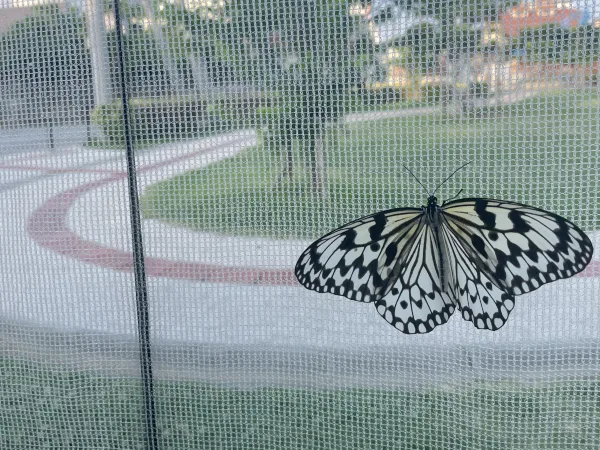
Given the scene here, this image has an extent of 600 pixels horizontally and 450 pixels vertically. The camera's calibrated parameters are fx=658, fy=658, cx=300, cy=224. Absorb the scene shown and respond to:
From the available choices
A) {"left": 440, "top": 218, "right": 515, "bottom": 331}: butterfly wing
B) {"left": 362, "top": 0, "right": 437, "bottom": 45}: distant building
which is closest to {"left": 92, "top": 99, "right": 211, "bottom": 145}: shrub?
{"left": 362, "top": 0, "right": 437, "bottom": 45}: distant building

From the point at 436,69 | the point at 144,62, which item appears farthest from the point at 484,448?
the point at 144,62

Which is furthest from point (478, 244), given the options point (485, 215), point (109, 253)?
point (109, 253)

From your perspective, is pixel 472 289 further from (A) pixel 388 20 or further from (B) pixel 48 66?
(B) pixel 48 66

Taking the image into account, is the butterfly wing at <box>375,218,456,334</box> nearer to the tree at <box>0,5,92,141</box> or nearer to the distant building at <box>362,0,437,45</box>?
the distant building at <box>362,0,437,45</box>

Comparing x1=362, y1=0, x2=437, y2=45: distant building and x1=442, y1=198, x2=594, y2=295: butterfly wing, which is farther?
x1=362, y1=0, x2=437, y2=45: distant building

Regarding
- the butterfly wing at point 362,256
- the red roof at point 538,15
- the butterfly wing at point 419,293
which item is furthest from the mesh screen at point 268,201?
the butterfly wing at point 362,256

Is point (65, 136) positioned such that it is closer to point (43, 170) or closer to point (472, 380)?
point (43, 170)
